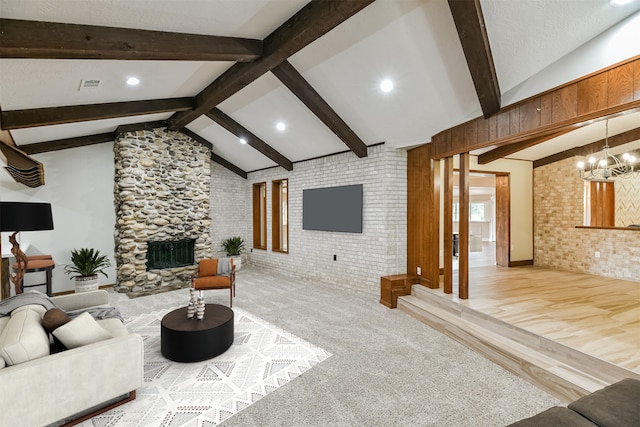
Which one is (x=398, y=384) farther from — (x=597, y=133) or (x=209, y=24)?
(x=597, y=133)

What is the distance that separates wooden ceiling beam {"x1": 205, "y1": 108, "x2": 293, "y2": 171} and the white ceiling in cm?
81

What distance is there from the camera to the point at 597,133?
550 centimetres

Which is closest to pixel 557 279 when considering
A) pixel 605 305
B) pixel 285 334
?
pixel 605 305

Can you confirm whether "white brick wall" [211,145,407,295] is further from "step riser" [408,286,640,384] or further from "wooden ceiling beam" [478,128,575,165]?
"wooden ceiling beam" [478,128,575,165]

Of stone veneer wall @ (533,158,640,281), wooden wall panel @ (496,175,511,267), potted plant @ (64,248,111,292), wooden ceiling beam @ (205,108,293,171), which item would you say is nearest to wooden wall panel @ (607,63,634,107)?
stone veneer wall @ (533,158,640,281)

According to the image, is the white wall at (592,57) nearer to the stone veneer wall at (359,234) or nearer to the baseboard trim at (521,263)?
the stone veneer wall at (359,234)

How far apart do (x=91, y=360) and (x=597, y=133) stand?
797 centimetres

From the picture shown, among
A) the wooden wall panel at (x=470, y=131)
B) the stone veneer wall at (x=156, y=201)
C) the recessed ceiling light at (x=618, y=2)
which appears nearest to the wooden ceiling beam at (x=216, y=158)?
the stone veneer wall at (x=156, y=201)

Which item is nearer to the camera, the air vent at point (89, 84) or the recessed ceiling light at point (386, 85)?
the air vent at point (89, 84)

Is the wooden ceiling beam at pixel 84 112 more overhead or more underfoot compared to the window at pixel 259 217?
more overhead

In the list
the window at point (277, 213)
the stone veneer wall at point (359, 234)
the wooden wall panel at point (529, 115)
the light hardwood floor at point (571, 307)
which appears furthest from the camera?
the window at point (277, 213)

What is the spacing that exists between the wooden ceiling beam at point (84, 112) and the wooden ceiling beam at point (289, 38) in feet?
2.28

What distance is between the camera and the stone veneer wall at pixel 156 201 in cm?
593

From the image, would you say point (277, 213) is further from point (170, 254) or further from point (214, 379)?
point (214, 379)
